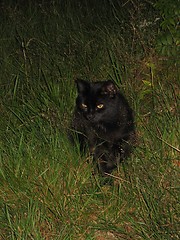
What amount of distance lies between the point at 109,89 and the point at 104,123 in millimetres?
257

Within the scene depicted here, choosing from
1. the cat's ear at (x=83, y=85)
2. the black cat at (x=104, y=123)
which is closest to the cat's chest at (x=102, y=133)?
the black cat at (x=104, y=123)

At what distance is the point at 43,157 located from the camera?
11.2 ft

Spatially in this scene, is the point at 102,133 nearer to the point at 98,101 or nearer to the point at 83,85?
the point at 98,101

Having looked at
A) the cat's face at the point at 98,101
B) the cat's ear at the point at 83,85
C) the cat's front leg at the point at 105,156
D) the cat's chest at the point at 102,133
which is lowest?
the cat's front leg at the point at 105,156

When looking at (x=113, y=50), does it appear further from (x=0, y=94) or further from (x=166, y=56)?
(x=0, y=94)

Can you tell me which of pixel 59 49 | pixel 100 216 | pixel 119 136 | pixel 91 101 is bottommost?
A: pixel 100 216

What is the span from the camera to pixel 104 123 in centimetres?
373

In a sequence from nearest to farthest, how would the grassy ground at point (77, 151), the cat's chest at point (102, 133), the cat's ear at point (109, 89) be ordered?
the grassy ground at point (77, 151) < the cat's ear at point (109, 89) < the cat's chest at point (102, 133)

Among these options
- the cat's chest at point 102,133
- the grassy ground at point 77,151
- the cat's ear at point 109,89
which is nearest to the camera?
the grassy ground at point 77,151

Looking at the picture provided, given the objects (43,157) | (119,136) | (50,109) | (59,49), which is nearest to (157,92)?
(119,136)

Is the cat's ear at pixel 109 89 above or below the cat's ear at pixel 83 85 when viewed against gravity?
below

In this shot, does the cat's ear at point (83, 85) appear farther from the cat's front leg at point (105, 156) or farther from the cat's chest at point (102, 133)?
the cat's front leg at point (105, 156)

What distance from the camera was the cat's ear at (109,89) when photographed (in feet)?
11.9

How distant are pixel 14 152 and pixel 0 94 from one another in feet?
3.95
